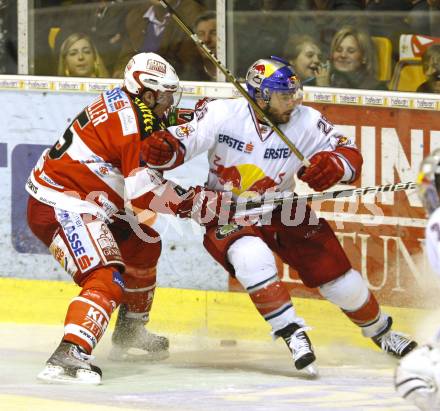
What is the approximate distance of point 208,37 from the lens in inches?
292

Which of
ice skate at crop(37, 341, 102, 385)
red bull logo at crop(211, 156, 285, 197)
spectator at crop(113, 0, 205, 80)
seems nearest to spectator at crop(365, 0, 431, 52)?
spectator at crop(113, 0, 205, 80)

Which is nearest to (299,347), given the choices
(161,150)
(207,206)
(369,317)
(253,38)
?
(369,317)

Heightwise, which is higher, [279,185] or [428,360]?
[428,360]

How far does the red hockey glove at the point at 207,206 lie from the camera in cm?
592

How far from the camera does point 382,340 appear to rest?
617 centimetres

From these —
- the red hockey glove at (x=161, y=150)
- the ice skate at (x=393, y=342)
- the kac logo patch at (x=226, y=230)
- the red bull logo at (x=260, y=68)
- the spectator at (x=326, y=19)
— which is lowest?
the ice skate at (x=393, y=342)

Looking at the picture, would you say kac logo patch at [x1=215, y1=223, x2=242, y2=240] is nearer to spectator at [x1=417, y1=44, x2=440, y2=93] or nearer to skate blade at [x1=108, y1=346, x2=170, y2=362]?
skate blade at [x1=108, y1=346, x2=170, y2=362]

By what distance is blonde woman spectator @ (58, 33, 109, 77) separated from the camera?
7660 millimetres

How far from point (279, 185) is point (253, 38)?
160 centimetres

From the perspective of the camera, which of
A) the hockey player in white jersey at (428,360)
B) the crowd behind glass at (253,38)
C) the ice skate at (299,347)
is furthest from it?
the crowd behind glass at (253,38)

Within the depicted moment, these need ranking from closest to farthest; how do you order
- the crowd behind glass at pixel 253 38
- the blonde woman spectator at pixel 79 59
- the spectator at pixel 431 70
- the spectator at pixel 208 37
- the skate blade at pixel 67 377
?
the skate blade at pixel 67 377 → the spectator at pixel 431 70 → the crowd behind glass at pixel 253 38 → the spectator at pixel 208 37 → the blonde woman spectator at pixel 79 59

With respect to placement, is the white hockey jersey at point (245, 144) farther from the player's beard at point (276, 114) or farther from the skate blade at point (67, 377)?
the skate blade at point (67, 377)

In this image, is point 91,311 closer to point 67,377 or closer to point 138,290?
point 67,377

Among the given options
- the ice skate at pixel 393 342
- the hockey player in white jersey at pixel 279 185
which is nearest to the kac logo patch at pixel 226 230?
the hockey player in white jersey at pixel 279 185
